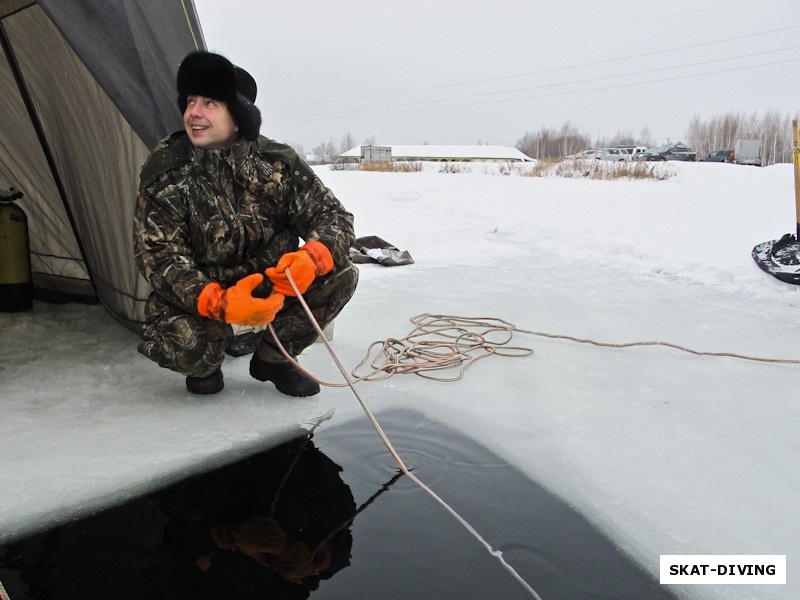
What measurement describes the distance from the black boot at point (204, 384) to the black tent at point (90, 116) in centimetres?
60

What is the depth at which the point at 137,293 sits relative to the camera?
2.58 metres

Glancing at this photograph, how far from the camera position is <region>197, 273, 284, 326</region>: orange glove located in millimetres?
1725

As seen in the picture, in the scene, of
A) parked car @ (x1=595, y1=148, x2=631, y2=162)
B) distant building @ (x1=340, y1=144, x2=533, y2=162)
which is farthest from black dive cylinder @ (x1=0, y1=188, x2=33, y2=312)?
distant building @ (x1=340, y1=144, x2=533, y2=162)

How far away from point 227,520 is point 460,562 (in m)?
0.56

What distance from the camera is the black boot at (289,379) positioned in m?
2.15

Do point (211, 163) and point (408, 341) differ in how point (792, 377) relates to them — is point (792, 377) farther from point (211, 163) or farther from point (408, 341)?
point (211, 163)

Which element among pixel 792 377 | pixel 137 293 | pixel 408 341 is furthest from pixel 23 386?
pixel 792 377

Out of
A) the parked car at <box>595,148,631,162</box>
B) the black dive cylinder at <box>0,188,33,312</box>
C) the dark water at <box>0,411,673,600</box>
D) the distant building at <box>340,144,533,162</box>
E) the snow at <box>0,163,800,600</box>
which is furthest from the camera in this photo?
the distant building at <box>340,144,533,162</box>

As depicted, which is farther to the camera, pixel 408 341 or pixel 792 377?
pixel 408 341

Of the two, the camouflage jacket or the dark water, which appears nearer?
the dark water

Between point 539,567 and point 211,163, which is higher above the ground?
point 211,163

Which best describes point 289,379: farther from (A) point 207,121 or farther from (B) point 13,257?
(B) point 13,257

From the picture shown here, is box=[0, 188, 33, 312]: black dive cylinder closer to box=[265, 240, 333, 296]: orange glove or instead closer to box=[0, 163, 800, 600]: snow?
box=[0, 163, 800, 600]: snow

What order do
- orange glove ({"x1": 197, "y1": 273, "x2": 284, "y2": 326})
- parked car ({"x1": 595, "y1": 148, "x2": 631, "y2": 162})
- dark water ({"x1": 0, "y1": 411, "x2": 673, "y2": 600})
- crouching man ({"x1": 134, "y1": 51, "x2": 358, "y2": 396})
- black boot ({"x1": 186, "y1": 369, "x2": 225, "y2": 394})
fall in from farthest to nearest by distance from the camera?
parked car ({"x1": 595, "y1": 148, "x2": 631, "y2": 162}), black boot ({"x1": 186, "y1": 369, "x2": 225, "y2": 394}), crouching man ({"x1": 134, "y1": 51, "x2": 358, "y2": 396}), orange glove ({"x1": 197, "y1": 273, "x2": 284, "y2": 326}), dark water ({"x1": 0, "y1": 411, "x2": 673, "y2": 600})
